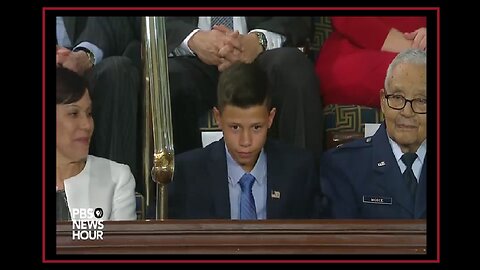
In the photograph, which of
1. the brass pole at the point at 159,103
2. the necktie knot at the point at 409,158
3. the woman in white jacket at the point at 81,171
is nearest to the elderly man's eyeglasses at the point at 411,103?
the necktie knot at the point at 409,158

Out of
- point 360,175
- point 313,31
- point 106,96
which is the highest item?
point 313,31

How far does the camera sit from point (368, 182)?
7.88 ft

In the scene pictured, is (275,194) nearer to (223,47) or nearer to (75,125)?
(223,47)

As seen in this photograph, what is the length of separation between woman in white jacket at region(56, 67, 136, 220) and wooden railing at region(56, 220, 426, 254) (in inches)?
1.8

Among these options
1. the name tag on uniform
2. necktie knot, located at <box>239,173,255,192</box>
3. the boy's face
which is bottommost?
the name tag on uniform

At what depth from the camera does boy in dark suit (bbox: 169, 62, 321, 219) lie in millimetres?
2375

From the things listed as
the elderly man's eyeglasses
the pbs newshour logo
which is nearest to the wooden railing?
the pbs newshour logo

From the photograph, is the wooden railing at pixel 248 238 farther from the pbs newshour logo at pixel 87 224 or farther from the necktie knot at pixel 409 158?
the necktie knot at pixel 409 158

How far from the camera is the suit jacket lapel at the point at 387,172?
2387mm

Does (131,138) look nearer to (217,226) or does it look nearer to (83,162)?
(83,162)

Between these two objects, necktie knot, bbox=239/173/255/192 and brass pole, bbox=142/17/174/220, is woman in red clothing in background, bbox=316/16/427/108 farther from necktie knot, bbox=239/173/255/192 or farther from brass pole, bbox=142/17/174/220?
brass pole, bbox=142/17/174/220

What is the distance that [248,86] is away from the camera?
2.38 m

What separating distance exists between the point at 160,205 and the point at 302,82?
0.44 meters
